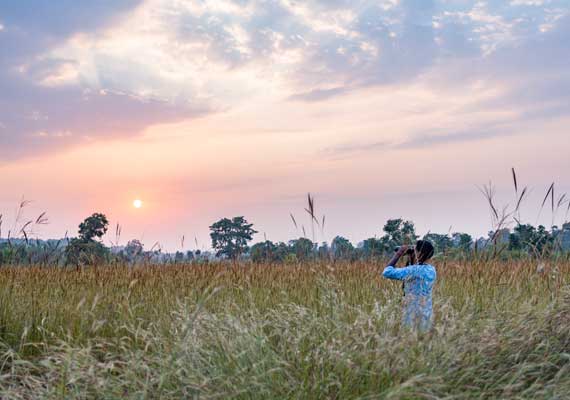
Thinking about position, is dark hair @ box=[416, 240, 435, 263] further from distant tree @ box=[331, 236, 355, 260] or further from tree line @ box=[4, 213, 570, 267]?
distant tree @ box=[331, 236, 355, 260]

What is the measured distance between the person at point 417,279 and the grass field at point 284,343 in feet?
0.39

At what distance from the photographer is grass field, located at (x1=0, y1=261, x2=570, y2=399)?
11.1 ft

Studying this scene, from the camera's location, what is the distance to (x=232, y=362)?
3.65 metres

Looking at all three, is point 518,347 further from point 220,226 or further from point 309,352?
point 220,226

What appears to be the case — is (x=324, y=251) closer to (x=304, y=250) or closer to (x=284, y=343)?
(x=304, y=250)

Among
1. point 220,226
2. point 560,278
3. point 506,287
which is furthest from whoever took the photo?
point 220,226

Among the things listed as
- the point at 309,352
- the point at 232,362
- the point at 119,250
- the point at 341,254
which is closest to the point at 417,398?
the point at 309,352

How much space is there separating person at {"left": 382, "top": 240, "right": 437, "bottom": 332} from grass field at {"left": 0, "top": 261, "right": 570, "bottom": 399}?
0.39 ft

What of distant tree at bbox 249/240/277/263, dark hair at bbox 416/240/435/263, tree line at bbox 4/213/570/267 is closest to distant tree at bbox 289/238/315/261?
tree line at bbox 4/213/570/267

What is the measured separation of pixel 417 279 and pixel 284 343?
1.73 m

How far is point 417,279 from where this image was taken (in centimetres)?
515

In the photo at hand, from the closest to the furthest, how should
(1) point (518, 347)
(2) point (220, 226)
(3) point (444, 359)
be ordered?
(3) point (444, 359) < (1) point (518, 347) < (2) point (220, 226)

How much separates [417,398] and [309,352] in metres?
0.82

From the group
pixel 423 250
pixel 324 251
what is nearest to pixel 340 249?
pixel 324 251
